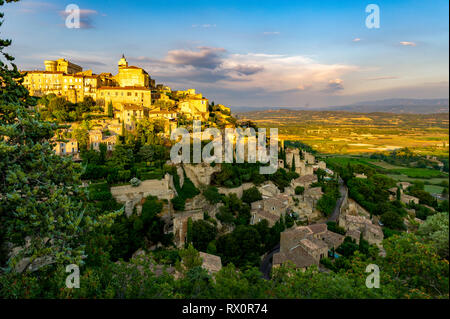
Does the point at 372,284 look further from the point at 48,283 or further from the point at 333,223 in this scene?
the point at 333,223

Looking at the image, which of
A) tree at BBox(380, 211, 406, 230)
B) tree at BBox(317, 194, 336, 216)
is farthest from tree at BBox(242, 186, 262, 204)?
tree at BBox(380, 211, 406, 230)

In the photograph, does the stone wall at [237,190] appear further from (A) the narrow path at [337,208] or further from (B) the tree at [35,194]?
(B) the tree at [35,194]

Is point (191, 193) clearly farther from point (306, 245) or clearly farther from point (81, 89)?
point (81, 89)

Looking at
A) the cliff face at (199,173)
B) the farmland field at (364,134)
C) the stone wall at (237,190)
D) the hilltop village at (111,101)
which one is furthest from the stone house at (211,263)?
the farmland field at (364,134)

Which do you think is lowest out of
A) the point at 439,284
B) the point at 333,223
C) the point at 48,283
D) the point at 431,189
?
the point at 333,223

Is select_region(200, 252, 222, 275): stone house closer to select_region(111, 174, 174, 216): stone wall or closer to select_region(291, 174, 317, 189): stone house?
select_region(111, 174, 174, 216): stone wall

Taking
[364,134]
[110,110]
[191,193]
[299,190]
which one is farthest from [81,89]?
[364,134]
